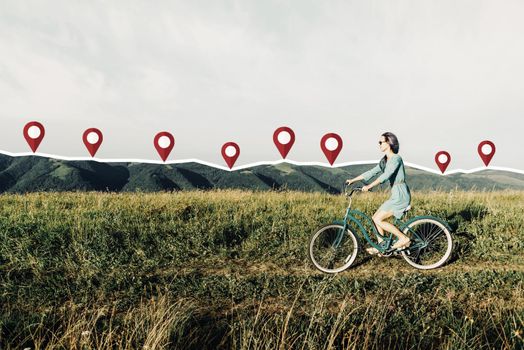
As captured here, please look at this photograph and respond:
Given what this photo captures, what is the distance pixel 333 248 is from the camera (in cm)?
813

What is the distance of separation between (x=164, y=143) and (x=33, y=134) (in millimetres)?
5425

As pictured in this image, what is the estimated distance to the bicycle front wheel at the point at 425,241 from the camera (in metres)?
8.40

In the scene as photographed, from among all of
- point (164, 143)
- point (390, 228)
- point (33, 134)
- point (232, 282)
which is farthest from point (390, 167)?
point (33, 134)

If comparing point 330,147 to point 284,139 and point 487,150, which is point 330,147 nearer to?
point 284,139

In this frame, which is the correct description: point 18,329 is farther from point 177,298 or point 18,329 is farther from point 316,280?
point 316,280

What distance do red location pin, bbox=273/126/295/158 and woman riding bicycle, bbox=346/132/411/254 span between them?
26.6 feet

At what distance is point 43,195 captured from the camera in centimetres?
1437

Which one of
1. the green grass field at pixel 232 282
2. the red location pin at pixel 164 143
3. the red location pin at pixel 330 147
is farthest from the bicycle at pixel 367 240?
the red location pin at pixel 164 143

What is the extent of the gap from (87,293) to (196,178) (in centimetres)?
16004

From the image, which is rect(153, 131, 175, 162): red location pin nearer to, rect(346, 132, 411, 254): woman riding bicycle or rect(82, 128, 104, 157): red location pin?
rect(82, 128, 104, 157): red location pin

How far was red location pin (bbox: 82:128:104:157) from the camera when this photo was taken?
1656cm

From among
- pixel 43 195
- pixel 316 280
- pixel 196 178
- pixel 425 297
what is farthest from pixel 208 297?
pixel 196 178

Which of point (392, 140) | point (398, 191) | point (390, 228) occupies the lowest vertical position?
point (390, 228)

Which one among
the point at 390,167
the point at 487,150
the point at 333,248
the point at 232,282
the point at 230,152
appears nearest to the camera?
the point at 232,282
